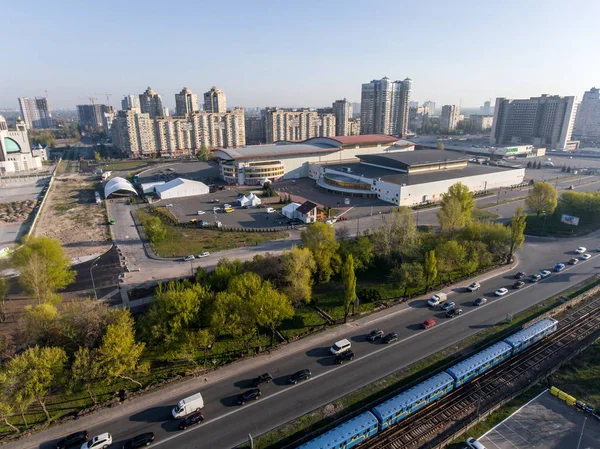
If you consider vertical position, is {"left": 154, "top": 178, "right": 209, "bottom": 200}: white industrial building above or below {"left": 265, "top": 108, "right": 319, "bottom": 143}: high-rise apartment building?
below

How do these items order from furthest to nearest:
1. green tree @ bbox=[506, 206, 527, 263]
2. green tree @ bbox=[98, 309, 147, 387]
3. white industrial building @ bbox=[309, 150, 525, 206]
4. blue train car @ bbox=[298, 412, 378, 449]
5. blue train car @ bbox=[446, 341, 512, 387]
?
white industrial building @ bbox=[309, 150, 525, 206] < green tree @ bbox=[506, 206, 527, 263] < blue train car @ bbox=[446, 341, 512, 387] < green tree @ bbox=[98, 309, 147, 387] < blue train car @ bbox=[298, 412, 378, 449]

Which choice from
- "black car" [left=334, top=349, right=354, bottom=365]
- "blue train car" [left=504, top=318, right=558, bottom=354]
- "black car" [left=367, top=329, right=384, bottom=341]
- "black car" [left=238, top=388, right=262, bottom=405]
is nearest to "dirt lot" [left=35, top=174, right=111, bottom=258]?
"black car" [left=238, top=388, right=262, bottom=405]

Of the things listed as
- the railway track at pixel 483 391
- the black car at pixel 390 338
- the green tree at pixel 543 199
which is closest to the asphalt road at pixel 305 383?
the black car at pixel 390 338

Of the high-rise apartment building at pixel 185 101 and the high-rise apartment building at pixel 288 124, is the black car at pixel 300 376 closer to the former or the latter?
the high-rise apartment building at pixel 288 124

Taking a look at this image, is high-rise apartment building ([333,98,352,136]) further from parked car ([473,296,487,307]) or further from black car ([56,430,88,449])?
black car ([56,430,88,449])

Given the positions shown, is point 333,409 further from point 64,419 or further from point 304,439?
point 64,419

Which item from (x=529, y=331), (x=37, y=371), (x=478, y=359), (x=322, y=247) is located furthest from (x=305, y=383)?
(x=529, y=331)
